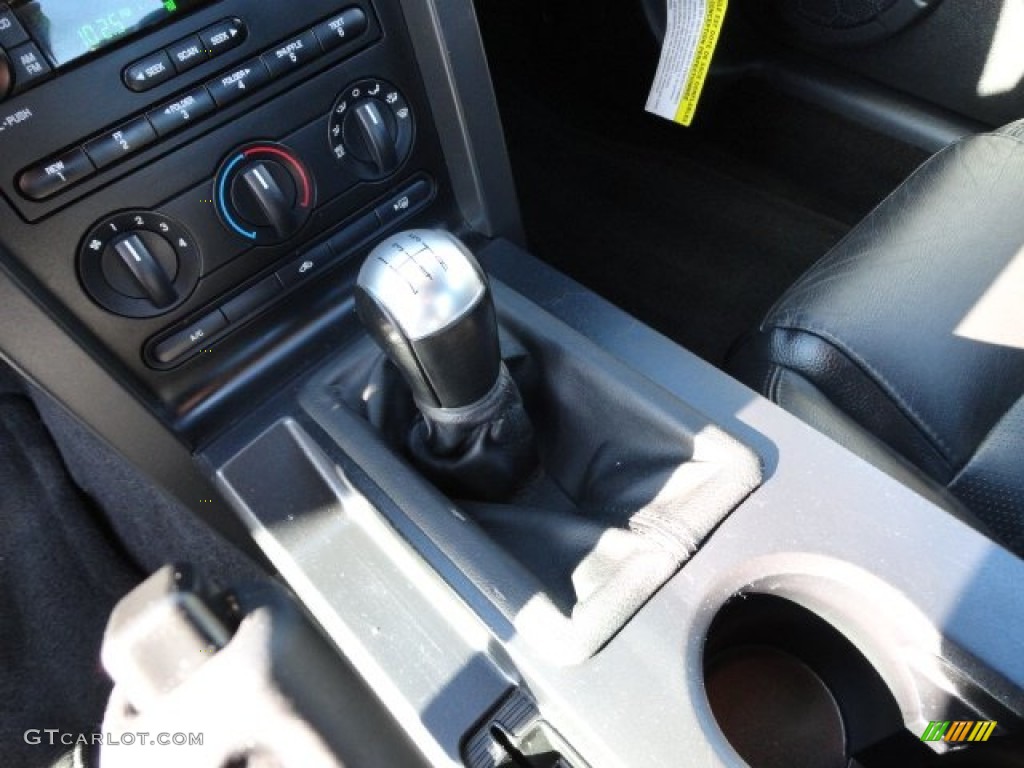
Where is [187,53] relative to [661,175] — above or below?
above

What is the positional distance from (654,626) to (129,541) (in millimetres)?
1066

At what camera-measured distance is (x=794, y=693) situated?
0.58m

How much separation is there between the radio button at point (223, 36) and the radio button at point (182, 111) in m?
0.03

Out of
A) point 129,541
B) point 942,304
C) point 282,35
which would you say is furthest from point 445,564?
point 129,541

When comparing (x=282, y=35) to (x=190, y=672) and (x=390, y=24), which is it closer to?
(x=390, y=24)

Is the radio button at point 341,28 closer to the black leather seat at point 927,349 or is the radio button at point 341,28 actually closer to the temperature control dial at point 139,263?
the temperature control dial at point 139,263

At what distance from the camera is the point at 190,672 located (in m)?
0.42

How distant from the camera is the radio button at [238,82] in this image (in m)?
0.54

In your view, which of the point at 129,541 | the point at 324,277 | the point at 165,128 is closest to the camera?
the point at 165,128

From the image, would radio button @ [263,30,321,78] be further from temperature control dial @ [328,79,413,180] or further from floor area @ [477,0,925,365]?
floor area @ [477,0,925,365]

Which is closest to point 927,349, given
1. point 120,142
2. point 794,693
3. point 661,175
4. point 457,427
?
point 794,693

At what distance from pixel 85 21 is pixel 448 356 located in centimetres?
29

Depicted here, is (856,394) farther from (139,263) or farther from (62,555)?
(62,555)

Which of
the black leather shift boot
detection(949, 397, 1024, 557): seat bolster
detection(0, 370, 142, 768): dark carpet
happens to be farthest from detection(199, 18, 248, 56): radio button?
detection(0, 370, 142, 768): dark carpet
